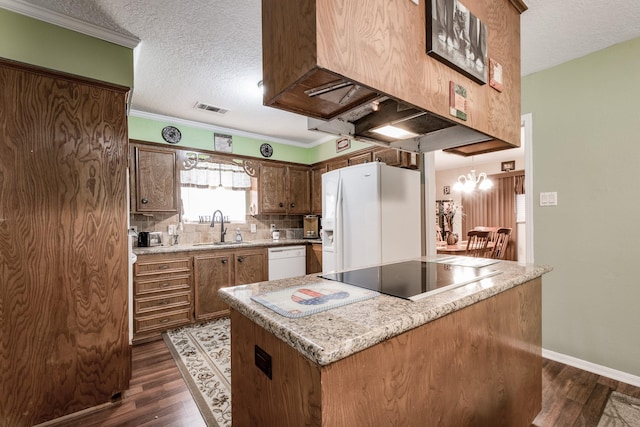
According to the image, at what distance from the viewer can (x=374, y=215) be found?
2.68 meters

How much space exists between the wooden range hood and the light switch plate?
117 centimetres

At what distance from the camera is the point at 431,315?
895mm

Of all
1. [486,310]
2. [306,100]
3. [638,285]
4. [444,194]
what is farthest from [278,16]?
[444,194]

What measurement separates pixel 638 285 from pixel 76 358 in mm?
3841

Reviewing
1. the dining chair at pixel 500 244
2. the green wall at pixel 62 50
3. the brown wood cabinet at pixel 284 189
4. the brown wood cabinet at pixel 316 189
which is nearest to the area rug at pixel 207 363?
the brown wood cabinet at pixel 284 189

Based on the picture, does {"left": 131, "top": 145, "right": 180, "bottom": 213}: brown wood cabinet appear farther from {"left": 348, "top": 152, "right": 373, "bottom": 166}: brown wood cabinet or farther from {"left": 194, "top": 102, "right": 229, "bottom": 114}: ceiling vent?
{"left": 348, "top": 152, "right": 373, "bottom": 166}: brown wood cabinet

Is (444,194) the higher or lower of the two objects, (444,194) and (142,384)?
the higher

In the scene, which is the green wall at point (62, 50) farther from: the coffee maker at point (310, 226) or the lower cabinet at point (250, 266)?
the coffee maker at point (310, 226)

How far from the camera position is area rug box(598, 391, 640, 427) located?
1.66 m

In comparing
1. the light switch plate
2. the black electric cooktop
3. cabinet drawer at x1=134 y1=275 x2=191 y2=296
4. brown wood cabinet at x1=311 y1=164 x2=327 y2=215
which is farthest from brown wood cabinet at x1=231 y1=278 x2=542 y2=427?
brown wood cabinet at x1=311 y1=164 x2=327 y2=215

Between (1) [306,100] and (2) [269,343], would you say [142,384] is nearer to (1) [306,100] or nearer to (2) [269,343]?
(2) [269,343]

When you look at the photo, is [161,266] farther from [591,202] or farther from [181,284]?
[591,202]

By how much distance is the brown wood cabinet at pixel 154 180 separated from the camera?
3.21 meters

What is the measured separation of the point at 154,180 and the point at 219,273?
1319mm
